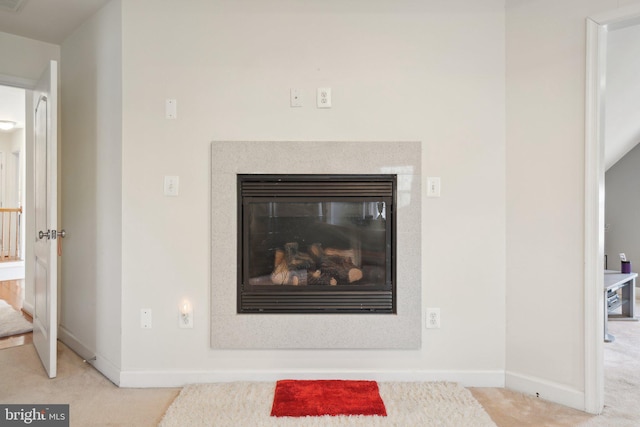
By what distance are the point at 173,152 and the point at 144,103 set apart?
1.13 ft

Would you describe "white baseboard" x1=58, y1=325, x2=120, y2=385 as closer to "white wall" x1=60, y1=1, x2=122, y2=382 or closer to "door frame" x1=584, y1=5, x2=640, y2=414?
"white wall" x1=60, y1=1, x2=122, y2=382

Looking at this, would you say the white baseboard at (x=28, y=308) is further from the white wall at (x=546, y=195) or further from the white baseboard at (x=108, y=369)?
the white wall at (x=546, y=195)

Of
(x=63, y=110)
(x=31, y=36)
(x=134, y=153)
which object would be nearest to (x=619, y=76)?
(x=134, y=153)

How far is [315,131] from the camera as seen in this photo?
233 centimetres

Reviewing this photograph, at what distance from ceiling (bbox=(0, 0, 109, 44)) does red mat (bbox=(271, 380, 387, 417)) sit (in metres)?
2.68

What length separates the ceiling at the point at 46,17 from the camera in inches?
98.1

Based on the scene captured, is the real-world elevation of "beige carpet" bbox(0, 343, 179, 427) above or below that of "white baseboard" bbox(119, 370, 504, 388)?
below

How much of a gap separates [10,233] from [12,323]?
442cm

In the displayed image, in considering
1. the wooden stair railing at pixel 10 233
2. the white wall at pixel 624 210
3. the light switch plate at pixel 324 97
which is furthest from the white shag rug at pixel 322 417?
the wooden stair railing at pixel 10 233

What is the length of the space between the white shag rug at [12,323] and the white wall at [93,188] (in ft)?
1.76

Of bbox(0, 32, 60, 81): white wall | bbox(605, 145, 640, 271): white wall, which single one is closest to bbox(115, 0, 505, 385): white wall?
bbox(0, 32, 60, 81): white wall

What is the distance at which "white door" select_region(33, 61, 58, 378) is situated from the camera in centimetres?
234

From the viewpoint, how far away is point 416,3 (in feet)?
7.54

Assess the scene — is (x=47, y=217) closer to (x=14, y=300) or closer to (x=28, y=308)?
(x=28, y=308)
